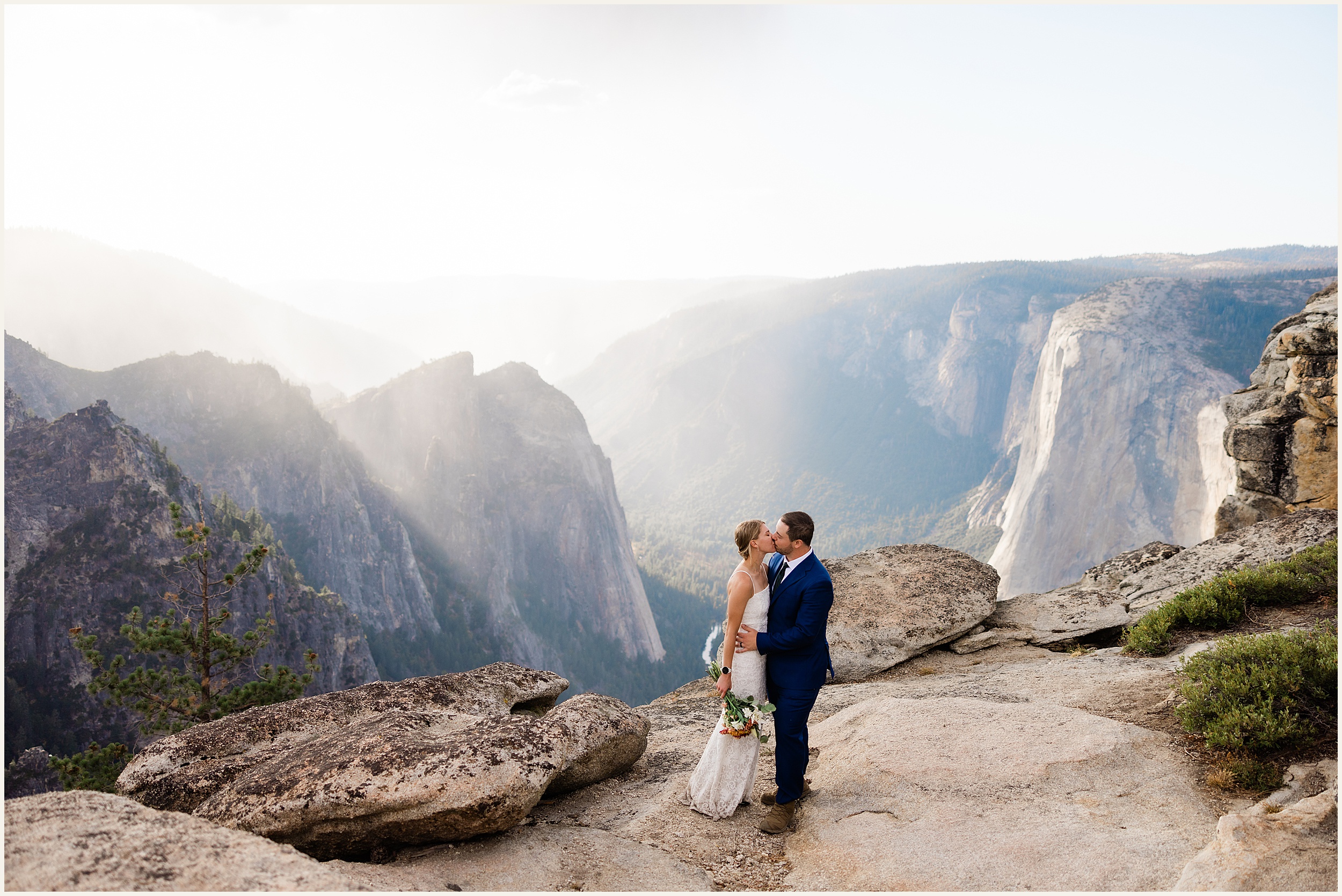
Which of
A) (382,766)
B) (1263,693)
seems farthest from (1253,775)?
(382,766)

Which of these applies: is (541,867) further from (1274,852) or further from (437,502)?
(437,502)

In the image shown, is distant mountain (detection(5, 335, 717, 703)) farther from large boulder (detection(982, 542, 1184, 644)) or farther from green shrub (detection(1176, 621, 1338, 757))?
green shrub (detection(1176, 621, 1338, 757))

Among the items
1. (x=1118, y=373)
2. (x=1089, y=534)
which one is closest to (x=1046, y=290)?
(x=1118, y=373)

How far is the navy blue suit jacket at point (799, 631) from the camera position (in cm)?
673

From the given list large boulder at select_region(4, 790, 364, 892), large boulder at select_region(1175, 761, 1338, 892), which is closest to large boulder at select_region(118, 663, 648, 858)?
large boulder at select_region(4, 790, 364, 892)

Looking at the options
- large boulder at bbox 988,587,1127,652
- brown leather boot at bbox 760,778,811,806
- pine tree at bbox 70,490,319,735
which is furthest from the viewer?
pine tree at bbox 70,490,319,735

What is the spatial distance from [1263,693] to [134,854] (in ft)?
31.8

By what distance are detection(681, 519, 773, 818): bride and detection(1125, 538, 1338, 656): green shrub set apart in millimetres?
7332

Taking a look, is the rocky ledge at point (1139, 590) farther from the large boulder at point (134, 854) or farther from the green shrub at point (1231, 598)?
the large boulder at point (134, 854)

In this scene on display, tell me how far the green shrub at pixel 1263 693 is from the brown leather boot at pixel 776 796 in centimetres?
385

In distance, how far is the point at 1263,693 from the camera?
7.31m

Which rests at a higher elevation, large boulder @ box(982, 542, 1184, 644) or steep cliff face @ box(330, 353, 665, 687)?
large boulder @ box(982, 542, 1184, 644)

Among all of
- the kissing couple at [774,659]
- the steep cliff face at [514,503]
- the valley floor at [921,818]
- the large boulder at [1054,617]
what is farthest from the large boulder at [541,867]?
Result: the steep cliff face at [514,503]

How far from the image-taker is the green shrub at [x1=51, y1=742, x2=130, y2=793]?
1714cm
